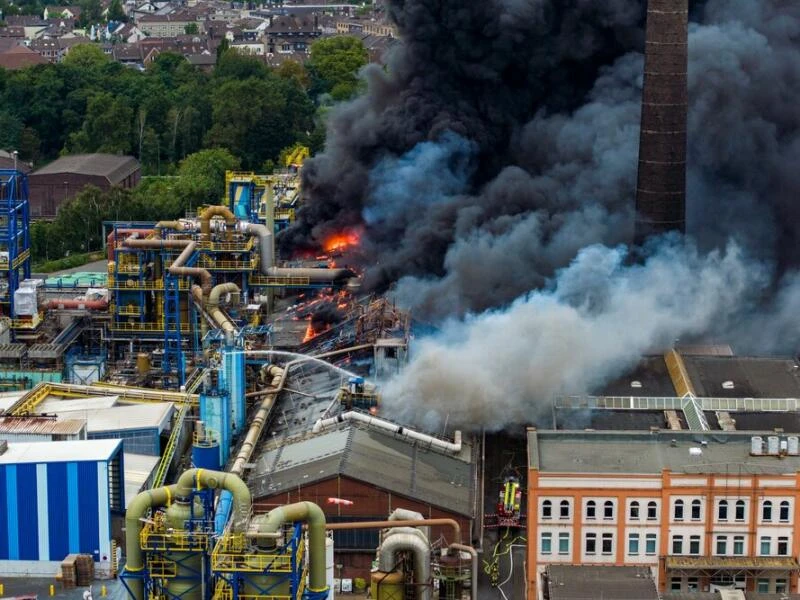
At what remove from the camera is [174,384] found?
246ft

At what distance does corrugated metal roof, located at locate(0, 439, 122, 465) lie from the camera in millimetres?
53719

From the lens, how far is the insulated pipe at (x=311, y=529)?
4081cm

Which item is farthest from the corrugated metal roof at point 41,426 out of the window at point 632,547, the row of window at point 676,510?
the window at point 632,547

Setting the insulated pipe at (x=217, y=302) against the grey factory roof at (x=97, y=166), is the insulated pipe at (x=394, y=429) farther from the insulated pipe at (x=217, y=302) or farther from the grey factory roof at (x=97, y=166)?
the grey factory roof at (x=97, y=166)

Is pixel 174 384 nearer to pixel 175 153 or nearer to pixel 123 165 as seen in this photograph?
pixel 123 165

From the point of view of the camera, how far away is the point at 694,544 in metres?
51.6

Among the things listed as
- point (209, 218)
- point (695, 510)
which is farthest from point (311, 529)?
point (209, 218)

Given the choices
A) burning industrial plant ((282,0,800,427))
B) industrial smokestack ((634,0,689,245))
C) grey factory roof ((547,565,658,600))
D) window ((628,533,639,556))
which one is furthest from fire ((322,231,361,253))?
grey factory roof ((547,565,658,600))

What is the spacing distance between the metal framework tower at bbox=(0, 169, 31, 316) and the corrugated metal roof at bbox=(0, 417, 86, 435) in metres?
→ 18.5

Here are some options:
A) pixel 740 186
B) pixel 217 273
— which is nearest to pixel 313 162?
pixel 217 273

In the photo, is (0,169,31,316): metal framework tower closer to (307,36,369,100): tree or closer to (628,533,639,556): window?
(628,533,639,556): window

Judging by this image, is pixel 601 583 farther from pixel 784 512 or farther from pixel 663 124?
pixel 663 124

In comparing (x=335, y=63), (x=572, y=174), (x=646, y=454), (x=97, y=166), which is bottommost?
(x=646, y=454)

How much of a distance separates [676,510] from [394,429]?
12.1 meters
